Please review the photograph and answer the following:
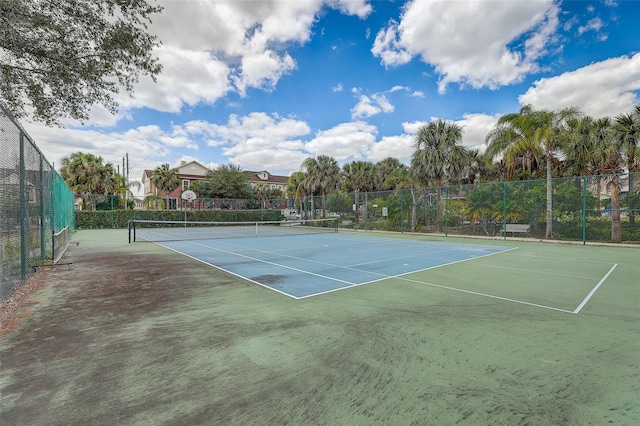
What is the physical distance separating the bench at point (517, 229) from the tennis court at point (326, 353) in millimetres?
13138

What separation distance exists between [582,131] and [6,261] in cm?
2562

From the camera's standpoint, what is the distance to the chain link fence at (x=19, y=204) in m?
5.39

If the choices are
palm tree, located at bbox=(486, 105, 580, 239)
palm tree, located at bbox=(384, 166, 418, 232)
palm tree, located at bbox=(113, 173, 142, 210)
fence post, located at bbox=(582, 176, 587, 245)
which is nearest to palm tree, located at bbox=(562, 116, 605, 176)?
palm tree, located at bbox=(486, 105, 580, 239)

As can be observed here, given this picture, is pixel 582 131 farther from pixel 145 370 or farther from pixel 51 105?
pixel 51 105

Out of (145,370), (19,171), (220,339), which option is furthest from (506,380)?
(19,171)

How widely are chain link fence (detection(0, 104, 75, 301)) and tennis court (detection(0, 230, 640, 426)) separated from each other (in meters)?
0.85

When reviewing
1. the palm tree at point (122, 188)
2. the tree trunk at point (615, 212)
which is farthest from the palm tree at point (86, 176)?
the tree trunk at point (615, 212)

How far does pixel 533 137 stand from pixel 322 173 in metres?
22.1

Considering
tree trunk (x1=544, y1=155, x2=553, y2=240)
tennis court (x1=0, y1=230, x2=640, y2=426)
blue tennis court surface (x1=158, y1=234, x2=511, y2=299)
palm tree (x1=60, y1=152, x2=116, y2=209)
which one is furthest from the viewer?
palm tree (x1=60, y1=152, x2=116, y2=209)

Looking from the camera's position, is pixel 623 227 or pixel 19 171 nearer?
pixel 19 171

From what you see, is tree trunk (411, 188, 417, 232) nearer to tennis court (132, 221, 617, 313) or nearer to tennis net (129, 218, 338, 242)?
tennis net (129, 218, 338, 242)

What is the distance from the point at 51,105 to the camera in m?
9.85

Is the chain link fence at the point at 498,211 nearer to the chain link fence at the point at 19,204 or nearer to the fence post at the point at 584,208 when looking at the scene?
the fence post at the point at 584,208

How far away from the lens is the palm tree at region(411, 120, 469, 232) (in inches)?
971
